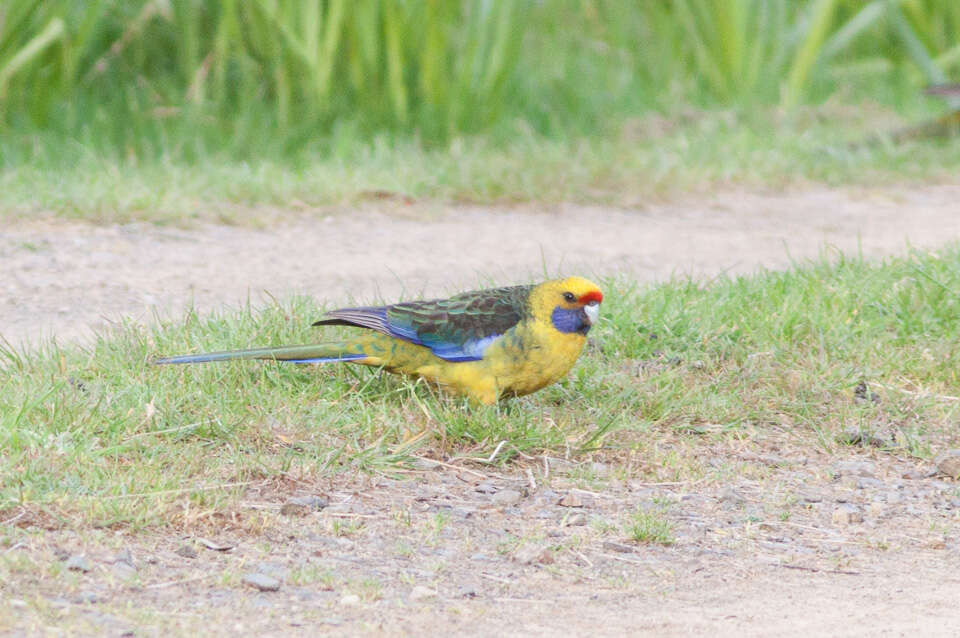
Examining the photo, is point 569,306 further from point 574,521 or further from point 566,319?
point 574,521

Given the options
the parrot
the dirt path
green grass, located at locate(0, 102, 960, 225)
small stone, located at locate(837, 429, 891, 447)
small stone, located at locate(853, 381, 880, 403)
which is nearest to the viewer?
the parrot

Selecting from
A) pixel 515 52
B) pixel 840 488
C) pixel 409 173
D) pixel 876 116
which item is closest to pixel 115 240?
pixel 409 173

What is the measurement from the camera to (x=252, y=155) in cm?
808

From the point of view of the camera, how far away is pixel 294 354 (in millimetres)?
4121

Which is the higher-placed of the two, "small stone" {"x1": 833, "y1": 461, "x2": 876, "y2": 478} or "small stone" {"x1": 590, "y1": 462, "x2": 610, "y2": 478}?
"small stone" {"x1": 590, "y1": 462, "x2": 610, "y2": 478}

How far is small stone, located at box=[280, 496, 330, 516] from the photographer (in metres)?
3.56

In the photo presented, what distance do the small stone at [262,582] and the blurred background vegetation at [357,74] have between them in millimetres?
4728

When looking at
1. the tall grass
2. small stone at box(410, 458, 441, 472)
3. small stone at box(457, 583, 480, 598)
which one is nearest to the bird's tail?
small stone at box(410, 458, 441, 472)

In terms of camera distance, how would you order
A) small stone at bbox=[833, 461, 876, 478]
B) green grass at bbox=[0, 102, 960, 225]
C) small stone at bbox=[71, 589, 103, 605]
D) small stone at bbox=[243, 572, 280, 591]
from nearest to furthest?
small stone at bbox=[71, 589, 103, 605]
small stone at bbox=[243, 572, 280, 591]
small stone at bbox=[833, 461, 876, 478]
green grass at bbox=[0, 102, 960, 225]

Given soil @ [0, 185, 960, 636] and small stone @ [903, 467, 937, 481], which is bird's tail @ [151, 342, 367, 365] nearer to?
soil @ [0, 185, 960, 636]

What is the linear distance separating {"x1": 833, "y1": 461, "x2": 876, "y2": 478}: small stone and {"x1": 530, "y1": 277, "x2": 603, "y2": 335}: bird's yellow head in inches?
35.1

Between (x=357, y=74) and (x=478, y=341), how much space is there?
4674 millimetres

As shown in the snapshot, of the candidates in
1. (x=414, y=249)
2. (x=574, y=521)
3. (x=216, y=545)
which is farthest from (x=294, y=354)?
(x=414, y=249)

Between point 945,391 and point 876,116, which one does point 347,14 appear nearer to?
Result: point 876,116
